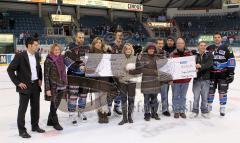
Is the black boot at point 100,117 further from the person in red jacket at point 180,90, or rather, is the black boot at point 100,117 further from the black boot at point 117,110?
the person in red jacket at point 180,90

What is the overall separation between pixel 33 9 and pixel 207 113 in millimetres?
18785

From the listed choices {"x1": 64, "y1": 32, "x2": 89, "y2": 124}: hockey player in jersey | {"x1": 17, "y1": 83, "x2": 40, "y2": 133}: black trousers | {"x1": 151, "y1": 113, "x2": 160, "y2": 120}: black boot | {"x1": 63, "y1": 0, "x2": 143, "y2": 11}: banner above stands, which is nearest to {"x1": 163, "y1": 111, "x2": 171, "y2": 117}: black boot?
{"x1": 151, "y1": 113, "x2": 160, "y2": 120}: black boot

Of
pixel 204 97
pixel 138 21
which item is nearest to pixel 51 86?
pixel 204 97

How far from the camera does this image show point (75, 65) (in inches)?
183

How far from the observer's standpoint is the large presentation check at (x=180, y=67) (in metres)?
5.06

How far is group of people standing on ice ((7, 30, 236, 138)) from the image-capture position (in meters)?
4.21

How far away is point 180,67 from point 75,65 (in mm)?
1676

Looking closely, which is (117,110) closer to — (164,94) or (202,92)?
(164,94)

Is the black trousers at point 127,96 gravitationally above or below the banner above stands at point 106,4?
below

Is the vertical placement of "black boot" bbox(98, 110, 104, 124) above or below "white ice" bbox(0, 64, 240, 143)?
above

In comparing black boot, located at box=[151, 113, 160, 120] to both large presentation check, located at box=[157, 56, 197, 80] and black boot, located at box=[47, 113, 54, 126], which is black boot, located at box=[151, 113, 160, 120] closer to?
large presentation check, located at box=[157, 56, 197, 80]

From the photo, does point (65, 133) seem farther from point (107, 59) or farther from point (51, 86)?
point (107, 59)

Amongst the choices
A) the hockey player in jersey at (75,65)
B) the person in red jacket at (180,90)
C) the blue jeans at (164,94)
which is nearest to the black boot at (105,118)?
the hockey player in jersey at (75,65)

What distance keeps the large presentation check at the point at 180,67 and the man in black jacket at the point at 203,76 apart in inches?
4.3
